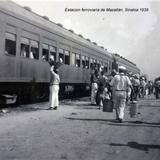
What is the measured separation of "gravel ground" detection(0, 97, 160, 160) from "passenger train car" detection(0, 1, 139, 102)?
10.4ft

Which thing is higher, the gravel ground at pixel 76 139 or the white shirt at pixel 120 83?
the white shirt at pixel 120 83

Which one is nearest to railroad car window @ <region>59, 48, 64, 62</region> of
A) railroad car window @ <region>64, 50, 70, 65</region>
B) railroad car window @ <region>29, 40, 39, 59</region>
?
railroad car window @ <region>64, 50, 70, 65</region>

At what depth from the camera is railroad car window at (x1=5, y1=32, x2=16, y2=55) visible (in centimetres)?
1459

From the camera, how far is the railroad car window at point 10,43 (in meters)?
14.6

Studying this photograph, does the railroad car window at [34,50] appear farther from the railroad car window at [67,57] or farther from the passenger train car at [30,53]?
the railroad car window at [67,57]

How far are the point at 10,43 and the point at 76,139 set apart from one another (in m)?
7.09

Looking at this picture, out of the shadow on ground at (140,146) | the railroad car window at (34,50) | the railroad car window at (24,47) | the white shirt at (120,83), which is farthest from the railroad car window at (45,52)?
the shadow on ground at (140,146)

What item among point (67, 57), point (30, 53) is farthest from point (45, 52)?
point (67, 57)

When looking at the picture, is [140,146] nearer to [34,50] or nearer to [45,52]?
[34,50]

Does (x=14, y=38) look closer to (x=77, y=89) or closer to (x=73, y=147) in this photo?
(x=73, y=147)

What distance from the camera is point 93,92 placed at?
19.7m

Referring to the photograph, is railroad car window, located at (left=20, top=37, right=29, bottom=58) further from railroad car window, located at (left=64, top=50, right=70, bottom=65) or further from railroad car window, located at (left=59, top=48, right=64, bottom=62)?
railroad car window, located at (left=64, top=50, right=70, bottom=65)

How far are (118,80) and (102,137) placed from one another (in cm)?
412

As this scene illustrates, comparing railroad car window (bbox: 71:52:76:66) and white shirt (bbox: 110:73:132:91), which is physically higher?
railroad car window (bbox: 71:52:76:66)
